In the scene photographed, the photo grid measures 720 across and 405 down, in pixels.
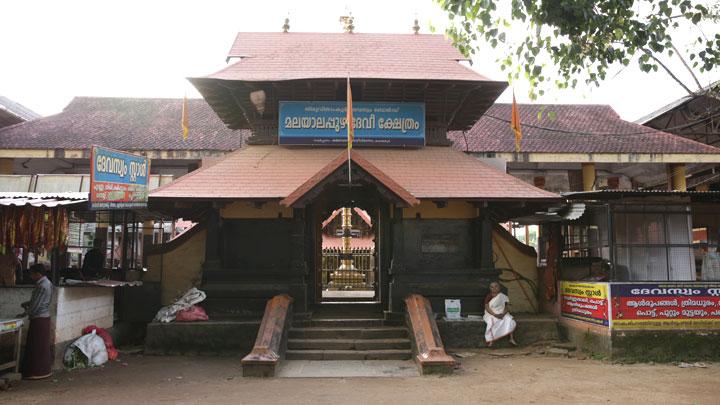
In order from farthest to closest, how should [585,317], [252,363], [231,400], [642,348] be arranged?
[585,317] → [642,348] → [252,363] → [231,400]

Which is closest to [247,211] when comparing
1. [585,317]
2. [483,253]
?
[483,253]

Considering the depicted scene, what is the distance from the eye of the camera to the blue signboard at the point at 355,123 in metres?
11.7

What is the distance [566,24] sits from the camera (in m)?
6.87

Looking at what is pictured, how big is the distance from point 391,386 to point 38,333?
5174 mm

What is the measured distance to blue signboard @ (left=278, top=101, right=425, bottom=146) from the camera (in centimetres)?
1173

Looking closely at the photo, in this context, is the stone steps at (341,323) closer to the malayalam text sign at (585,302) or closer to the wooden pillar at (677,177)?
the malayalam text sign at (585,302)

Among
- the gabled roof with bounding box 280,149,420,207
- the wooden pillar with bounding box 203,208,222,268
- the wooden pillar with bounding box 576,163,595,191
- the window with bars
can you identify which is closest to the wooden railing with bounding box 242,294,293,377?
the wooden pillar with bounding box 203,208,222,268

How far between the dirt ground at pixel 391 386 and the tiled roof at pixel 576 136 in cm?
1067

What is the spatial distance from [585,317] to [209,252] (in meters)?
7.29

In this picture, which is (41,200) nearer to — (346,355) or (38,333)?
(38,333)

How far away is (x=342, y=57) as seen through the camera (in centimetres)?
1265

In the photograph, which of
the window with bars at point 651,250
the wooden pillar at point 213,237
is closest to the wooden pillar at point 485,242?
the window with bars at point 651,250

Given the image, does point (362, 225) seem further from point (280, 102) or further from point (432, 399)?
point (432, 399)

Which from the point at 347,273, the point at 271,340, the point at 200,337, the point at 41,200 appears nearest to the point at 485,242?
the point at 271,340
